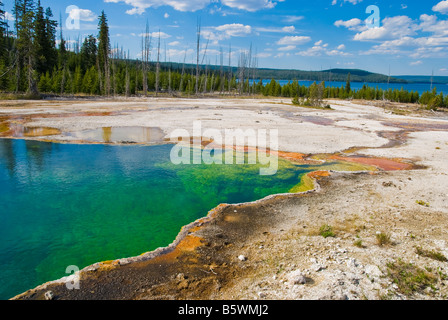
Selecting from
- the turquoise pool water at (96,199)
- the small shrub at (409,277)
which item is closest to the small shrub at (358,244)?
the small shrub at (409,277)

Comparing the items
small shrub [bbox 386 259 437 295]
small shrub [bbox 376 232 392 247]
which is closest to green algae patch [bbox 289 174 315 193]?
small shrub [bbox 376 232 392 247]

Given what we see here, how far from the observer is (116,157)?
14672 millimetres

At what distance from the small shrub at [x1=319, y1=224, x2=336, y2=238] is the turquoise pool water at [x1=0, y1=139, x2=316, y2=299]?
3428mm

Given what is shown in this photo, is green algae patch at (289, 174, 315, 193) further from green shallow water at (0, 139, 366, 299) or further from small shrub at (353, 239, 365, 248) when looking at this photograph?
small shrub at (353, 239, 365, 248)

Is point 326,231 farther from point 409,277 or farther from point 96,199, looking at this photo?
point 96,199

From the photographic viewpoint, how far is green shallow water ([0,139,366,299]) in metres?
7.07

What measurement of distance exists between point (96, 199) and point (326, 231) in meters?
7.13

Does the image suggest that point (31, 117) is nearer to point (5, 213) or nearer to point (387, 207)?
point (5, 213)

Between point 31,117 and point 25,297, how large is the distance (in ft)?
75.9

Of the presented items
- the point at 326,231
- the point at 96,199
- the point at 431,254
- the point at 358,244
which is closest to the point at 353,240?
the point at 358,244

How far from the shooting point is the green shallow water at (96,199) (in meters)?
7.07

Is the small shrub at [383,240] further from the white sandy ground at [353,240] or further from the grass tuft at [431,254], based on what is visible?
the grass tuft at [431,254]

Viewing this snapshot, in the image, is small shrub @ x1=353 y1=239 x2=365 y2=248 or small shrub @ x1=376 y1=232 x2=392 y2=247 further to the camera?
small shrub @ x1=376 y1=232 x2=392 y2=247

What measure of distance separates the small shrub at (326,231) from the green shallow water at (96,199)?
3.41 meters
